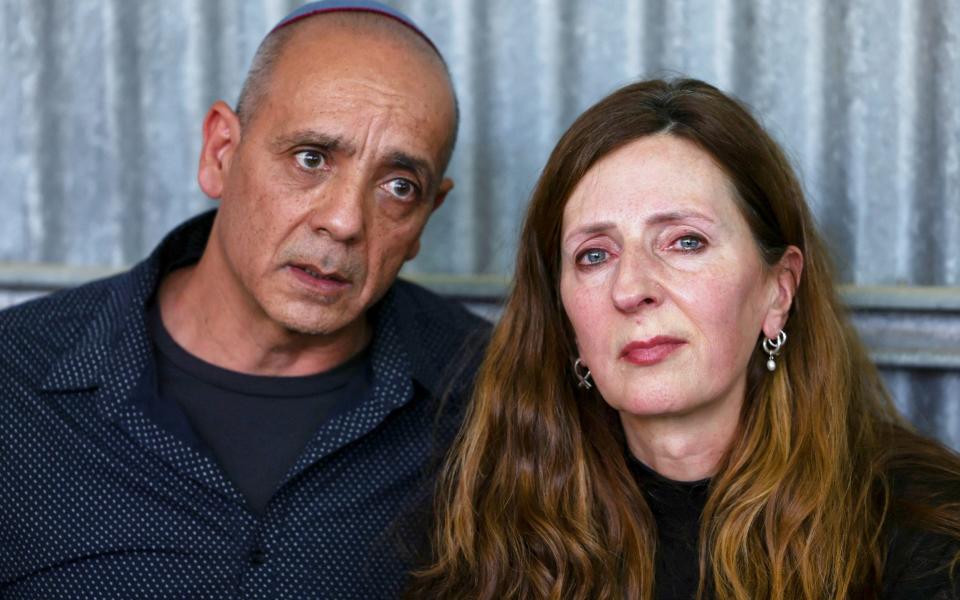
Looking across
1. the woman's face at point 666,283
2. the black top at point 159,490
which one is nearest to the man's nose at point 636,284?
the woman's face at point 666,283

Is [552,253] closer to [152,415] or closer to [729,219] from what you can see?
[729,219]

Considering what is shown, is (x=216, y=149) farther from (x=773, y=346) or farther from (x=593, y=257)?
(x=773, y=346)

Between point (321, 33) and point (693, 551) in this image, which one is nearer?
point (693, 551)

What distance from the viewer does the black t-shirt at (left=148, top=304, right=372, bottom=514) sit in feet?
9.44

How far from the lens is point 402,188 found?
9.82ft

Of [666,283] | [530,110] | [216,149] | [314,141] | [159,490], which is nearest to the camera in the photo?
[666,283]

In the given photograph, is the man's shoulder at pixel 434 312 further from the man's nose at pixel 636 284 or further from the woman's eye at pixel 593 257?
the man's nose at pixel 636 284

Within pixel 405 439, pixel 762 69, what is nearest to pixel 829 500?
pixel 405 439

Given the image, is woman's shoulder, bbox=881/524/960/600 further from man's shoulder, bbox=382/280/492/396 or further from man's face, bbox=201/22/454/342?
man's face, bbox=201/22/454/342

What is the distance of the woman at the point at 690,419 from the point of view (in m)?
2.31

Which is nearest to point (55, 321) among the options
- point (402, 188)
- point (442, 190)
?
point (402, 188)

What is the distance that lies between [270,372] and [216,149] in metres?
0.59

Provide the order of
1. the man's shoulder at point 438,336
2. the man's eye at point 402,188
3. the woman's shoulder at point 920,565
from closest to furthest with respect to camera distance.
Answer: the woman's shoulder at point 920,565 → the man's eye at point 402,188 → the man's shoulder at point 438,336

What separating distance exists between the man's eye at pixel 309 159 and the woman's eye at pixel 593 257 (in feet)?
2.48
